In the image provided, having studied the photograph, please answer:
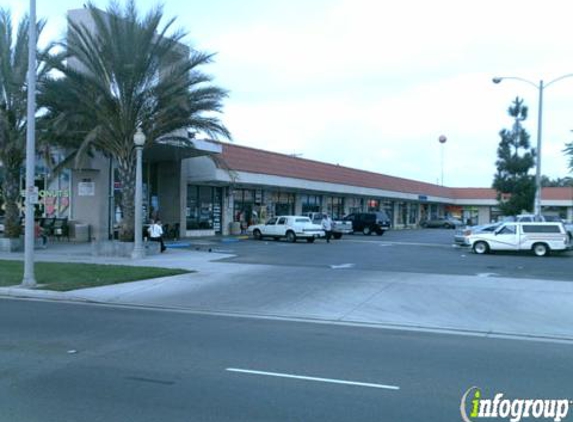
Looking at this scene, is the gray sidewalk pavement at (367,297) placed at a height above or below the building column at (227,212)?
below

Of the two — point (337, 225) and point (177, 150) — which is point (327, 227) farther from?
point (177, 150)

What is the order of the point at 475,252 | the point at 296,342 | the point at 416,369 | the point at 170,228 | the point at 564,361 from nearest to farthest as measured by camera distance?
the point at 416,369 → the point at 564,361 → the point at 296,342 → the point at 475,252 → the point at 170,228

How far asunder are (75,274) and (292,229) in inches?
745

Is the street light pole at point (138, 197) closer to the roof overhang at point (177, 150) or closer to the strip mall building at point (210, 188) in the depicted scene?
the strip mall building at point (210, 188)

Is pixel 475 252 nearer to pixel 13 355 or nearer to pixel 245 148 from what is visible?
pixel 245 148

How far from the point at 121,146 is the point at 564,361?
1881cm

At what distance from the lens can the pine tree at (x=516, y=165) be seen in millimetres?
39375

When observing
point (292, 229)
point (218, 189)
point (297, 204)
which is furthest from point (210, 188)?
point (297, 204)

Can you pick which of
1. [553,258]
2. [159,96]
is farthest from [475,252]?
[159,96]

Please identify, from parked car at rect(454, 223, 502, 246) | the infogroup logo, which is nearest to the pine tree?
parked car at rect(454, 223, 502, 246)

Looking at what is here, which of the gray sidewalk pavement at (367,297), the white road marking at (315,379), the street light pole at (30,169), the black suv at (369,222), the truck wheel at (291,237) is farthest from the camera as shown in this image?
the black suv at (369,222)

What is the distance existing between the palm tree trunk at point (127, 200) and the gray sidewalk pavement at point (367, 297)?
6.67m

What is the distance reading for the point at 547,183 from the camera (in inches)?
4168

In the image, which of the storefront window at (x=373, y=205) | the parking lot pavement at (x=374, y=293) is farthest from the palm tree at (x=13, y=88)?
the storefront window at (x=373, y=205)
